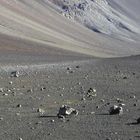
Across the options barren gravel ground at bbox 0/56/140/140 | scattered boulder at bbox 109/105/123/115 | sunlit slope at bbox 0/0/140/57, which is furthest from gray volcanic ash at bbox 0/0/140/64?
scattered boulder at bbox 109/105/123/115

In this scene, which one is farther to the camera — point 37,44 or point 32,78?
point 37,44

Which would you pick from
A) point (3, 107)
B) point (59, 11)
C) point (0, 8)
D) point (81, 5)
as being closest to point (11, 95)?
point (3, 107)

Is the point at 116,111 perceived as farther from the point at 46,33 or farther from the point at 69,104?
the point at 46,33

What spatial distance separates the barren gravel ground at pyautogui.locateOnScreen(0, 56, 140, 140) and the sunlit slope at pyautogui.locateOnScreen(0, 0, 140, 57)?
2904 cm

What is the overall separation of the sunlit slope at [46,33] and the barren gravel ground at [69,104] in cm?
2904

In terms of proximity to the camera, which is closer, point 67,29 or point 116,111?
point 116,111

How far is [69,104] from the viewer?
16.3m

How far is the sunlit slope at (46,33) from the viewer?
65700 mm

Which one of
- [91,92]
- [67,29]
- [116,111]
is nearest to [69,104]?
[116,111]

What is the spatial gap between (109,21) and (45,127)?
10636 centimetres

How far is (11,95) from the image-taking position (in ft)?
60.5

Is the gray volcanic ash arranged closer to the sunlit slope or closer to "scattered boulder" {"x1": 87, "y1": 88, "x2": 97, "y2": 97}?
the sunlit slope

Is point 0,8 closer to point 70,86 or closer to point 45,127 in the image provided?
point 70,86

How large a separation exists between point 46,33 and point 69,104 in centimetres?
6331
